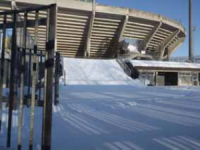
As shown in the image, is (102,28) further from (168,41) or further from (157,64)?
(168,41)

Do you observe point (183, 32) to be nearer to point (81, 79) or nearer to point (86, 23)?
point (86, 23)

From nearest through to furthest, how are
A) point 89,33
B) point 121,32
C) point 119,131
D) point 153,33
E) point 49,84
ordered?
point 49,84 < point 119,131 < point 89,33 < point 121,32 < point 153,33

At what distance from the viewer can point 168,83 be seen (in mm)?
30172

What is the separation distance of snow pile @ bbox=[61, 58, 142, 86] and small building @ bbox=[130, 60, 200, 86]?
2668mm

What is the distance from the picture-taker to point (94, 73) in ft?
77.4

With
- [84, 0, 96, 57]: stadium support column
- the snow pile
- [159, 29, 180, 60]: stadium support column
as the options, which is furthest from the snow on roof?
[159, 29, 180, 60]: stadium support column

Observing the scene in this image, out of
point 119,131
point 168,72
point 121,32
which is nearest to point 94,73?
point 168,72

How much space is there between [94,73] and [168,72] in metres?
10.5

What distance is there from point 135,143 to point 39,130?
1.57m

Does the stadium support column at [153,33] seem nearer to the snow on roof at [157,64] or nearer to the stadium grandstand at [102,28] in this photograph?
the stadium grandstand at [102,28]

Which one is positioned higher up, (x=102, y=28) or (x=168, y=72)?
(x=102, y=28)

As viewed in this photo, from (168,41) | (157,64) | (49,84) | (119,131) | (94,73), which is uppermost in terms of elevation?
(168,41)

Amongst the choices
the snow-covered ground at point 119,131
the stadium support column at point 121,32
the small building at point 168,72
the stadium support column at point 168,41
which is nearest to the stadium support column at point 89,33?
the stadium support column at point 121,32

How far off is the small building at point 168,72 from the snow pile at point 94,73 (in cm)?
267
